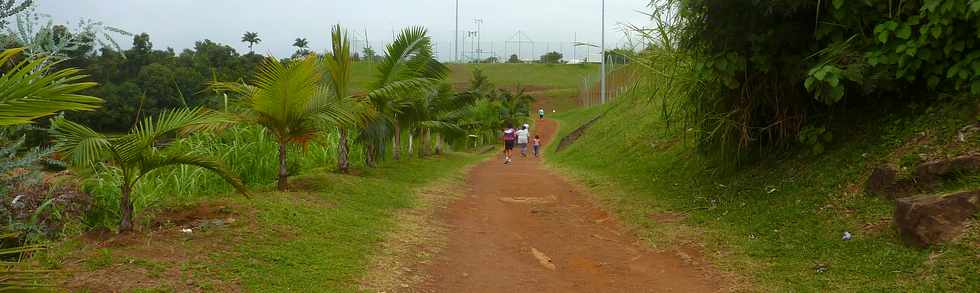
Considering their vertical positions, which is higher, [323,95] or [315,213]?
[323,95]

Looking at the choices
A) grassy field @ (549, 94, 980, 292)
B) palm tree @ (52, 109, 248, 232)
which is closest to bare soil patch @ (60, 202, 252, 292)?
palm tree @ (52, 109, 248, 232)

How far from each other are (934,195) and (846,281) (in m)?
1.26

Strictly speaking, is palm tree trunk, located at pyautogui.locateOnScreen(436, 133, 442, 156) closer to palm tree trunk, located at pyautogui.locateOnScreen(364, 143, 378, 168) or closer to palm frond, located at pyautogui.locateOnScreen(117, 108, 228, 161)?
palm tree trunk, located at pyautogui.locateOnScreen(364, 143, 378, 168)

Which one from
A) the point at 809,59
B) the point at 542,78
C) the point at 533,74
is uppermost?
the point at 533,74

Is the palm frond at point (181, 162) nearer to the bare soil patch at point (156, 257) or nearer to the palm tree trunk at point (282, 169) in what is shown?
the bare soil patch at point (156, 257)

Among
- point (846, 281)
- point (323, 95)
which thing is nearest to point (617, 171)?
point (323, 95)

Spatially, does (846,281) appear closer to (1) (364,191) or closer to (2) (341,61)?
(1) (364,191)

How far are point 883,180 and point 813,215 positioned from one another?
0.67 metres

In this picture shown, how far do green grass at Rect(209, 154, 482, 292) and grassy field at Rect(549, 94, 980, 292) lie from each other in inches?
115

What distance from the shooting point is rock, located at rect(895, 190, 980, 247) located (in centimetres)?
549

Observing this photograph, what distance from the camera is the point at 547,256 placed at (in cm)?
696

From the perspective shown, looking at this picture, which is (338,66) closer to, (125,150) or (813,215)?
(125,150)

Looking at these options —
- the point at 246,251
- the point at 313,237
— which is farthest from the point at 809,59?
the point at 246,251

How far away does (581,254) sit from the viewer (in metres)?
7.10
